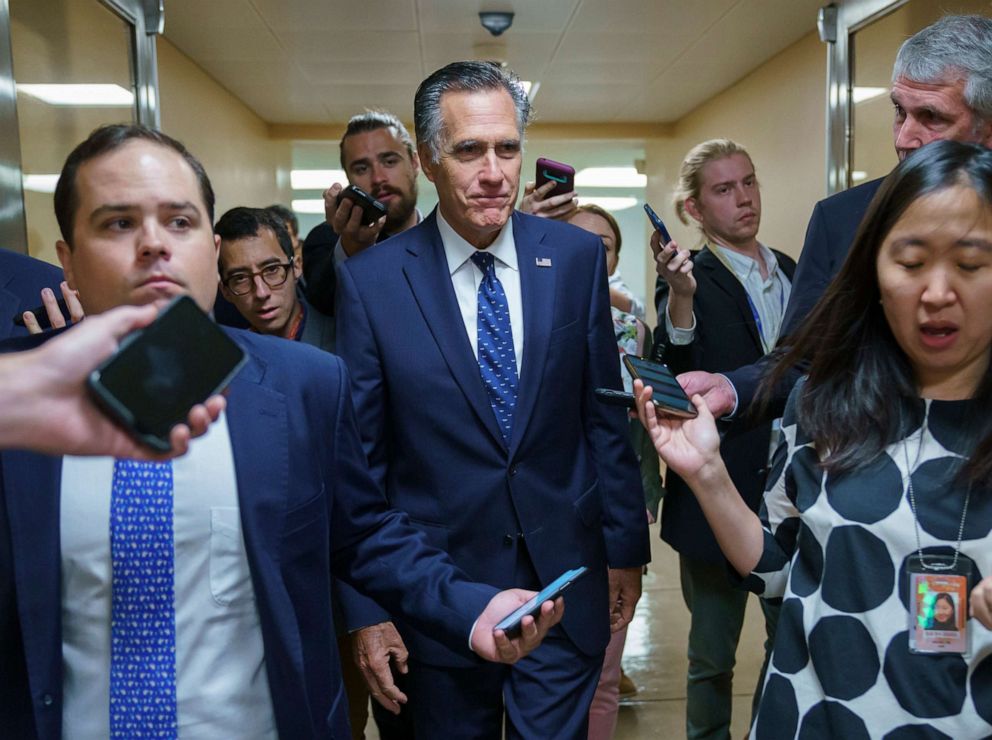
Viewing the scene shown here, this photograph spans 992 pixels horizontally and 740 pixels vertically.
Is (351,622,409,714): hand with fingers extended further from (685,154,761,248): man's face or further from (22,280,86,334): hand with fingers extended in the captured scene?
(685,154,761,248): man's face

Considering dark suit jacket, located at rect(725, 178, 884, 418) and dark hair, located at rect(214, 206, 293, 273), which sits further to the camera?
dark hair, located at rect(214, 206, 293, 273)

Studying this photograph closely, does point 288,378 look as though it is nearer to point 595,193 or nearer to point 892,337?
point 892,337

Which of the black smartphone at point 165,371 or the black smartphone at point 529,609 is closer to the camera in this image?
the black smartphone at point 165,371

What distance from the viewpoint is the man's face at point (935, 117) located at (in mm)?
1679

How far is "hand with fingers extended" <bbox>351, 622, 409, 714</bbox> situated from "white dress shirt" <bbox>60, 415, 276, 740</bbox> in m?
0.58

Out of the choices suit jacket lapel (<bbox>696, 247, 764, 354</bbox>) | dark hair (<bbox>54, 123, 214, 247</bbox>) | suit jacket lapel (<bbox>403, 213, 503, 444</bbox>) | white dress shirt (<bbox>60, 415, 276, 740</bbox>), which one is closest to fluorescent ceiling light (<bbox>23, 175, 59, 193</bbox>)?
suit jacket lapel (<bbox>403, 213, 503, 444</bbox>)

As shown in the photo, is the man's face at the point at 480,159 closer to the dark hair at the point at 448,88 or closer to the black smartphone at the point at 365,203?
the dark hair at the point at 448,88

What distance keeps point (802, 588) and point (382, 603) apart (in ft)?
2.24

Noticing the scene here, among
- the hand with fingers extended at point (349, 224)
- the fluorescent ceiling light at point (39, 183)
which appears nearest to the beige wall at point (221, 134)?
the fluorescent ceiling light at point (39, 183)

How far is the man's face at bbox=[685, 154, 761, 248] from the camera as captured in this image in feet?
9.91

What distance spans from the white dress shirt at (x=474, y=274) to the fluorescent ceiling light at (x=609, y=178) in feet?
33.1

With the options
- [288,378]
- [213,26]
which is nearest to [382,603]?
[288,378]

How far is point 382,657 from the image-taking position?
1.89m

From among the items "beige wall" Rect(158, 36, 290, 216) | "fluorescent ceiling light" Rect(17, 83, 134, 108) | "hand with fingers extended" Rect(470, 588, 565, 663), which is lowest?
"hand with fingers extended" Rect(470, 588, 565, 663)
